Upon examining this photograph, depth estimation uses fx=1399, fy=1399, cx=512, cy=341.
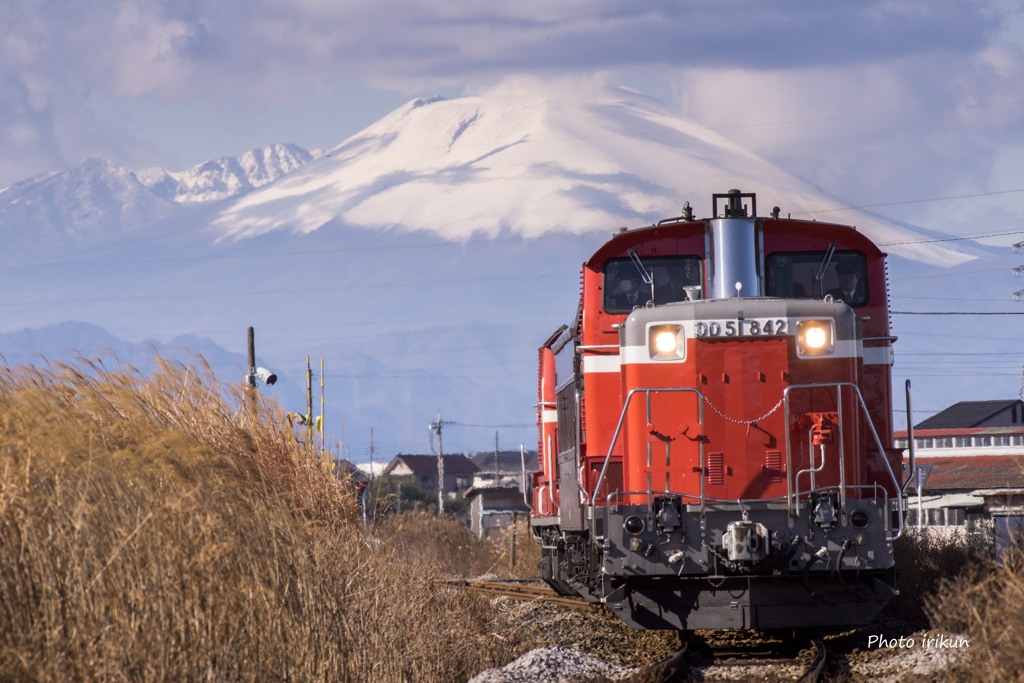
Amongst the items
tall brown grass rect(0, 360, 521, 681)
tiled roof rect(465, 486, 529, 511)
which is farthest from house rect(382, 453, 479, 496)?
tall brown grass rect(0, 360, 521, 681)

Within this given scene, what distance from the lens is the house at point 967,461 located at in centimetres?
4491

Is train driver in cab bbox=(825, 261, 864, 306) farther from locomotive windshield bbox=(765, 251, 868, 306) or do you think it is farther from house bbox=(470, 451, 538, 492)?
house bbox=(470, 451, 538, 492)

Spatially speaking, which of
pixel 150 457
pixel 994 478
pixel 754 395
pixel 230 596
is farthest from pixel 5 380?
pixel 994 478

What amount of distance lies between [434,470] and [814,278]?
132388mm

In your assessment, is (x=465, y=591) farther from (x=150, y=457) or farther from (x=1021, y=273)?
(x=1021, y=273)

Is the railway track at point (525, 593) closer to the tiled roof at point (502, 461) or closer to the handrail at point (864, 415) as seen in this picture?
the handrail at point (864, 415)

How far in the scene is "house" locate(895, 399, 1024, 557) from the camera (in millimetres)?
44906

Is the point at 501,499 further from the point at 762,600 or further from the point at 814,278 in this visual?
the point at 762,600

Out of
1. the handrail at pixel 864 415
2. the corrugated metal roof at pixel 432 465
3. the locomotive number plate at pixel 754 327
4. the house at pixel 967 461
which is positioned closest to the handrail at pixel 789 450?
the handrail at pixel 864 415

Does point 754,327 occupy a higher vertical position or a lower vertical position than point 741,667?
higher

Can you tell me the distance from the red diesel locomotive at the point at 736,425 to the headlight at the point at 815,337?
0.05ft

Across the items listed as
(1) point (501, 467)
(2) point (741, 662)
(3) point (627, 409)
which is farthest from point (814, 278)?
(1) point (501, 467)

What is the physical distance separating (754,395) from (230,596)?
679 cm

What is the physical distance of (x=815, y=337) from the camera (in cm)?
1386
